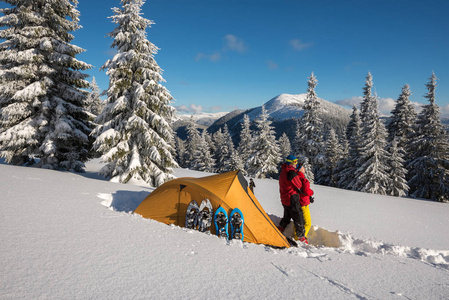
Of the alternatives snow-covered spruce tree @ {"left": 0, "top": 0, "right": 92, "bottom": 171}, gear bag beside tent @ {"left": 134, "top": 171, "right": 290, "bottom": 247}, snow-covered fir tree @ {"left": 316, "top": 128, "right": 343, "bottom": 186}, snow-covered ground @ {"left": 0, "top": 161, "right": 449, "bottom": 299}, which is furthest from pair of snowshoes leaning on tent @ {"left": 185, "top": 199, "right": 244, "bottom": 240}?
snow-covered fir tree @ {"left": 316, "top": 128, "right": 343, "bottom": 186}

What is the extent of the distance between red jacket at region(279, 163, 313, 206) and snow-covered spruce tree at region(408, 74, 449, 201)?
25.3 m

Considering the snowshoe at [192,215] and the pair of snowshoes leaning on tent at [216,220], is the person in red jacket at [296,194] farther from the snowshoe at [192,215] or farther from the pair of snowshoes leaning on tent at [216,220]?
the snowshoe at [192,215]

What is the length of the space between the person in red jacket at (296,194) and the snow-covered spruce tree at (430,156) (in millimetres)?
25249

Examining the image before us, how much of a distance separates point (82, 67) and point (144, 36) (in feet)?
16.6

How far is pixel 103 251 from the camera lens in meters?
3.85

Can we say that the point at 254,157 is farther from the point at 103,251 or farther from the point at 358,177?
the point at 103,251

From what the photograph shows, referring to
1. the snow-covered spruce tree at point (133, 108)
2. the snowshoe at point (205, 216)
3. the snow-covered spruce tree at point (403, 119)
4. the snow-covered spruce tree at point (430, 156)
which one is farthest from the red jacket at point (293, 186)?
the snow-covered spruce tree at point (403, 119)

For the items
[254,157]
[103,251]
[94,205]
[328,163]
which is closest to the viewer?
[103,251]

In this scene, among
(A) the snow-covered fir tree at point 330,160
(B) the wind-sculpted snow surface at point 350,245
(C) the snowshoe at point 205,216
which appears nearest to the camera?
(B) the wind-sculpted snow surface at point 350,245

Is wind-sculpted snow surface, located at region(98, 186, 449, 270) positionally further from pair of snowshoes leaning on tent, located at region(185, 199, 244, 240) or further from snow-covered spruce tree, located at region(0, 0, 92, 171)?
snow-covered spruce tree, located at region(0, 0, 92, 171)

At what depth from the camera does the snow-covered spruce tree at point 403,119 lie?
2798cm

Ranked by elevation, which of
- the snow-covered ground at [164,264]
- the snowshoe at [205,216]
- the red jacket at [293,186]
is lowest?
the snow-covered ground at [164,264]

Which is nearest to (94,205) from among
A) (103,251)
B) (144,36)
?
(103,251)

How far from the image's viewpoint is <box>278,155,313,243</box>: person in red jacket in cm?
612
